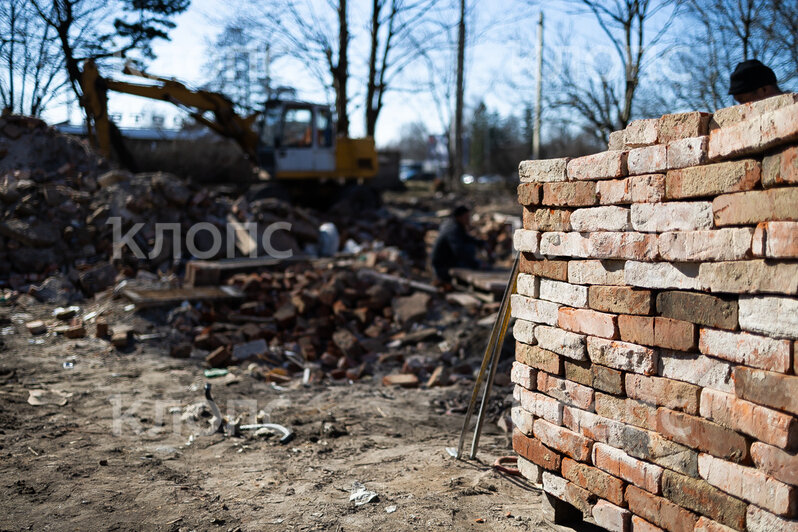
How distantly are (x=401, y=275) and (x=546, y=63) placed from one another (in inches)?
143

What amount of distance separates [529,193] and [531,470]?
139cm

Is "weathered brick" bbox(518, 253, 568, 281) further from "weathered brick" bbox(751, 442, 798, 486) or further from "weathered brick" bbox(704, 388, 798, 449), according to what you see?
"weathered brick" bbox(751, 442, 798, 486)

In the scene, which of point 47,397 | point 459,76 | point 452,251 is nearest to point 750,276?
point 47,397

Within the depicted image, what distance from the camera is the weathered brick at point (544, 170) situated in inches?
124

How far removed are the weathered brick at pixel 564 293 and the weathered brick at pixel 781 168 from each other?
0.95 metres

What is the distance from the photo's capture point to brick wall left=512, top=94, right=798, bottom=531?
219cm

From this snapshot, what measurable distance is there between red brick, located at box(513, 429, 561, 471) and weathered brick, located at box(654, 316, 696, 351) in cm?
87

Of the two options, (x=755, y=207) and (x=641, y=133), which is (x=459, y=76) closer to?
(x=641, y=133)

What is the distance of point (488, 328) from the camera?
290 inches

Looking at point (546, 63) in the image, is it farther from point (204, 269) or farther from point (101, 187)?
point (101, 187)

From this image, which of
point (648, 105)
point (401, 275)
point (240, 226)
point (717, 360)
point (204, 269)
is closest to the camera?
point (717, 360)

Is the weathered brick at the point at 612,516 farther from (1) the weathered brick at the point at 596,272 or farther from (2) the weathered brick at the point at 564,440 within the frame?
(1) the weathered brick at the point at 596,272

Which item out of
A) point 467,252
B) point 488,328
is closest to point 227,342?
point 488,328

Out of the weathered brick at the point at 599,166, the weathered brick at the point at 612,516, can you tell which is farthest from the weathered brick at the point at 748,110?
the weathered brick at the point at 612,516
